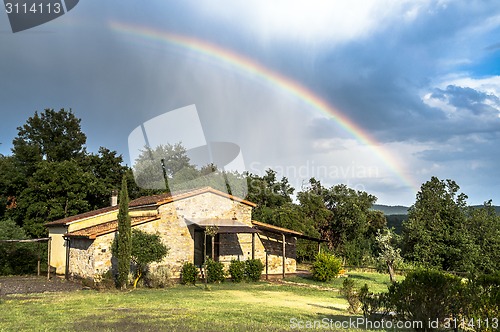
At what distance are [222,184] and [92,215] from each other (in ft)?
83.5

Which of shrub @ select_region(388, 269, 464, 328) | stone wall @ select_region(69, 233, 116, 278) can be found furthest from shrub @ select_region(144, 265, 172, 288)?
shrub @ select_region(388, 269, 464, 328)

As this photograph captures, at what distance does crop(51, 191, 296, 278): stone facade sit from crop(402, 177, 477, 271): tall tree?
50.6ft

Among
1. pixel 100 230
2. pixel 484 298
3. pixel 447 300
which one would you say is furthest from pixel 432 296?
pixel 100 230

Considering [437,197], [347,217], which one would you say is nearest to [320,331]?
[437,197]

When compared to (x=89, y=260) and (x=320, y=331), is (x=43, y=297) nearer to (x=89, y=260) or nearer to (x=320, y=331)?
(x=89, y=260)

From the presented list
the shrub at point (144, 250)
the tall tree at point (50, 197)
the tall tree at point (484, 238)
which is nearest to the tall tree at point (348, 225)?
the tall tree at point (484, 238)

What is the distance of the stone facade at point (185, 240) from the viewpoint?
21.4 m

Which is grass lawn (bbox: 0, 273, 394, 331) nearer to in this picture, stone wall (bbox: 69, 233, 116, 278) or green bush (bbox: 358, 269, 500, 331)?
stone wall (bbox: 69, 233, 116, 278)

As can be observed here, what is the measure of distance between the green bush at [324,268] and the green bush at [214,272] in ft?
19.3

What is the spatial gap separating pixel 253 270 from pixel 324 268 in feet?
14.4

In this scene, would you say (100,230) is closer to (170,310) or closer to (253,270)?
(253,270)

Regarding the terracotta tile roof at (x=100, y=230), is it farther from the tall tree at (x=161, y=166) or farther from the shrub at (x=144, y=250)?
the tall tree at (x=161, y=166)

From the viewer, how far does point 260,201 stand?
5472 cm

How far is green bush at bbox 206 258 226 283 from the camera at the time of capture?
2312 cm
